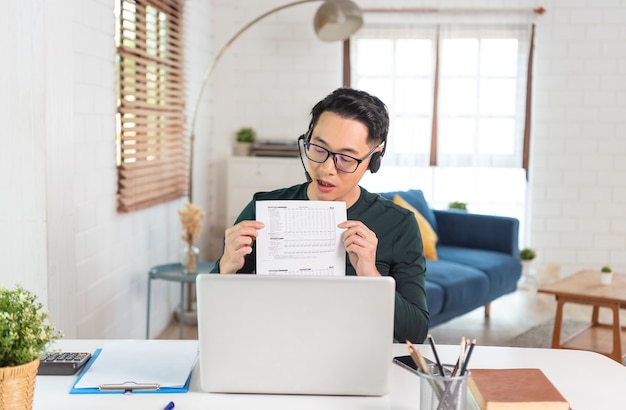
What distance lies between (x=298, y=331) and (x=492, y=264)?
3572mm

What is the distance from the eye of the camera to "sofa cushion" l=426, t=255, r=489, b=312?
4157 mm

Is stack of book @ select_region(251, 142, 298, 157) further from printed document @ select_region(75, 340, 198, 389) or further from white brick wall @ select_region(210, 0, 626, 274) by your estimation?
printed document @ select_region(75, 340, 198, 389)

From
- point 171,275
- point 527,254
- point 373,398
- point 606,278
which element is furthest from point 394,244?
point 527,254

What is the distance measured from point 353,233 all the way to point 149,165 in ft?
9.54

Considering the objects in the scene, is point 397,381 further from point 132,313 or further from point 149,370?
point 132,313

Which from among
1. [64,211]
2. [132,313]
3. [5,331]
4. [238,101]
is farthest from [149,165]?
[5,331]

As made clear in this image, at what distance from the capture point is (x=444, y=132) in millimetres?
6031

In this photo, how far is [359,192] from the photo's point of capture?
2.04 metres

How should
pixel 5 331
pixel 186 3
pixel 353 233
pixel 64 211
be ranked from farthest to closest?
pixel 186 3 → pixel 64 211 → pixel 353 233 → pixel 5 331

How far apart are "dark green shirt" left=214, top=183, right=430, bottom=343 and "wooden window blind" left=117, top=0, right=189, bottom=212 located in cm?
193

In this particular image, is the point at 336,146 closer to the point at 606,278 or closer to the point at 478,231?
the point at 606,278

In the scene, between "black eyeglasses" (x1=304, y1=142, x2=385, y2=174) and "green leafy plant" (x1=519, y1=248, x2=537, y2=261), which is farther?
"green leafy plant" (x1=519, y1=248, x2=537, y2=261)

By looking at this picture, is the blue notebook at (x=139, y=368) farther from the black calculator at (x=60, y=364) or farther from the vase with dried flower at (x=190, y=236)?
the vase with dried flower at (x=190, y=236)

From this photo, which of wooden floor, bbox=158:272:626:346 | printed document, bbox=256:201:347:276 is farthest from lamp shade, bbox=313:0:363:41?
printed document, bbox=256:201:347:276
